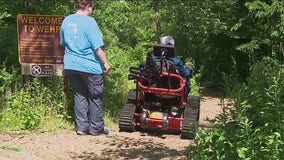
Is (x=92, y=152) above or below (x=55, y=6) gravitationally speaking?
below

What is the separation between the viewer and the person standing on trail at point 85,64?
7.25 meters

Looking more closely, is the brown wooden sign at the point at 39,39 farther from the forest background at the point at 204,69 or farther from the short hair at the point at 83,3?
the short hair at the point at 83,3

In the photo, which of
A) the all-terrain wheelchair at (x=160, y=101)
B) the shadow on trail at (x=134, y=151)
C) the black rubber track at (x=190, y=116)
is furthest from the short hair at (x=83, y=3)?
the black rubber track at (x=190, y=116)

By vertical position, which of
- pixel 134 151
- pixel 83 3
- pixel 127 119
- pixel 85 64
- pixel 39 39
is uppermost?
pixel 83 3

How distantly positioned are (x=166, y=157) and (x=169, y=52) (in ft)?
7.77

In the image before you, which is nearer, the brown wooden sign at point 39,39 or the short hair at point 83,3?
the short hair at point 83,3

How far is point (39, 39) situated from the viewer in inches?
317

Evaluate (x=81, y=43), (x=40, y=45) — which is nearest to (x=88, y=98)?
(x=81, y=43)

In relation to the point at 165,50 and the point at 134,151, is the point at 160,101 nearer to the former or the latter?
the point at 165,50

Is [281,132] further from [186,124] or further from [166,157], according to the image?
[186,124]

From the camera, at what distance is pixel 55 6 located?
9.45m

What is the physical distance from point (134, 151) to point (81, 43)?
1790 mm

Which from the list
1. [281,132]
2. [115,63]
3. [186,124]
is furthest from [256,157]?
[115,63]

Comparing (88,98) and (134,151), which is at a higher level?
(88,98)
